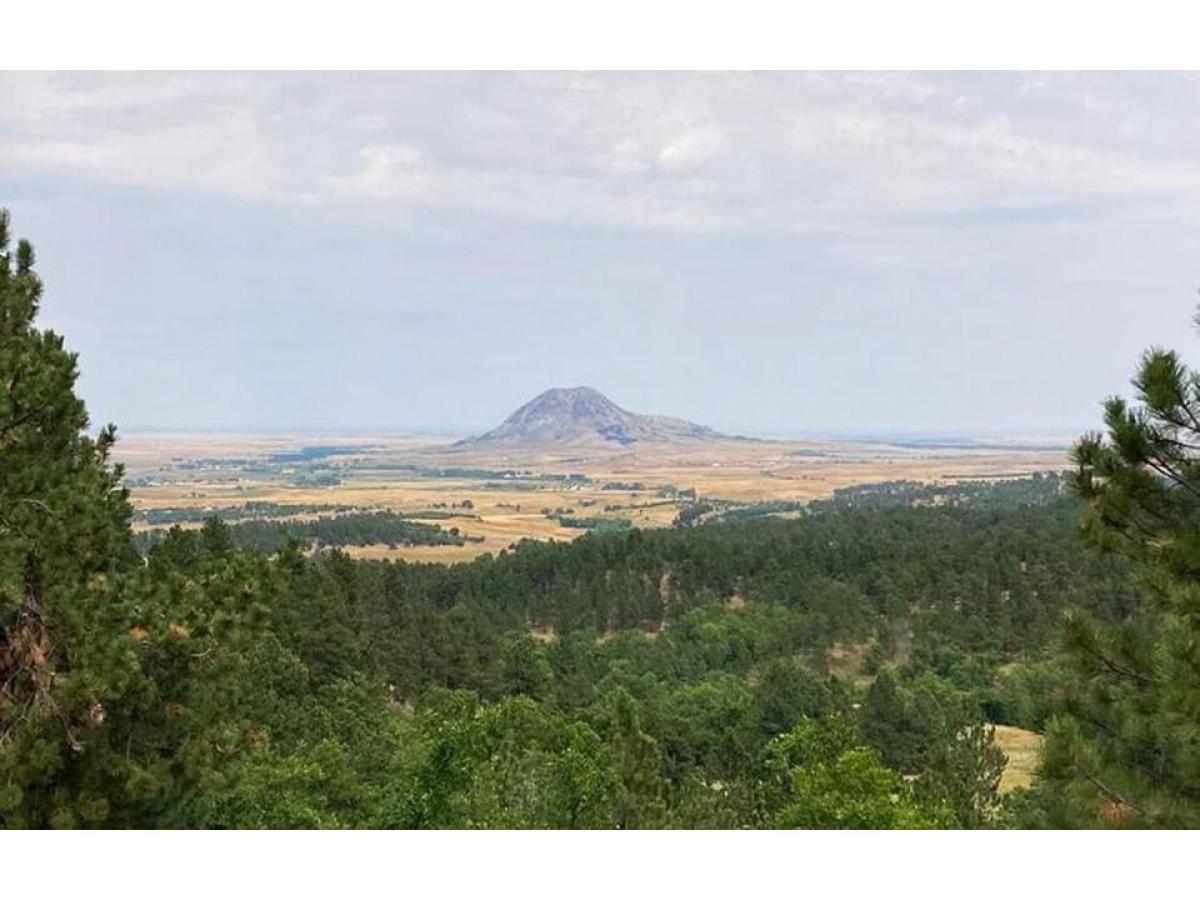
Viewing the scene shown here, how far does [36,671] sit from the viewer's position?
512 centimetres

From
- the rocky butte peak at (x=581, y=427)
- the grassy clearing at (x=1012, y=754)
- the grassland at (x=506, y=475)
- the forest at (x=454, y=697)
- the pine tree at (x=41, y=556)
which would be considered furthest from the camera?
the rocky butte peak at (x=581, y=427)

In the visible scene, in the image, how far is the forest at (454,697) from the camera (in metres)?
4.42

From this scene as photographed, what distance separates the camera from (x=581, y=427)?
78.6 meters

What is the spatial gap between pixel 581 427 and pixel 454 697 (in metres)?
63.9

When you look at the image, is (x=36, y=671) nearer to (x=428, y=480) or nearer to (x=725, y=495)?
(x=428, y=480)

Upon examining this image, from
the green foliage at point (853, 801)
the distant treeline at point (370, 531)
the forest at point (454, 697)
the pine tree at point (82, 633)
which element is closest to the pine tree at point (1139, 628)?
the forest at point (454, 697)

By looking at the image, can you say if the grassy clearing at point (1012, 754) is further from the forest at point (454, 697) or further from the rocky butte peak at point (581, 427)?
the rocky butte peak at point (581, 427)

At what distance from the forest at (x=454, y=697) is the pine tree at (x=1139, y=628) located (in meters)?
0.01

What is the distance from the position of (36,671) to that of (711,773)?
823 inches

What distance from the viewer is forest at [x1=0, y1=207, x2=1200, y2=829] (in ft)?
14.5

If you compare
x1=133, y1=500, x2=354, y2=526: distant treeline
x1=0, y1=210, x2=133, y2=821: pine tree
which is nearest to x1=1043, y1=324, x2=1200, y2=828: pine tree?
x1=0, y1=210, x2=133, y2=821: pine tree

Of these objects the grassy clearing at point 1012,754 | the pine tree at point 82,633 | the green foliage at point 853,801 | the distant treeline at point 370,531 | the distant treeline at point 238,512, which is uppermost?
the pine tree at point 82,633

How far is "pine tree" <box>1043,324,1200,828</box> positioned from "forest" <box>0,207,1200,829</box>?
12 millimetres

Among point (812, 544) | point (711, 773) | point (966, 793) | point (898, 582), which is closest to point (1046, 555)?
point (898, 582)
